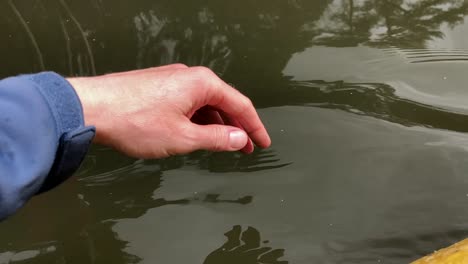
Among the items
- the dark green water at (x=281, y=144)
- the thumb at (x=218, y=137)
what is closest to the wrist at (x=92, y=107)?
the thumb at (x=218, y=137)

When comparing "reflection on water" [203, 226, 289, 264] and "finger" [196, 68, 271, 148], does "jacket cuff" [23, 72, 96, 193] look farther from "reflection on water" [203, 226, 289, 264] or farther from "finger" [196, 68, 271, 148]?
"reflection on water" [203, 226, 289, 264]

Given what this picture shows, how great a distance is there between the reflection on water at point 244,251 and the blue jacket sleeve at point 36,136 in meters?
0.36

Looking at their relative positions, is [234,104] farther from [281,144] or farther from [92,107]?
[281,144]

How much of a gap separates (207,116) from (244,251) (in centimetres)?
26

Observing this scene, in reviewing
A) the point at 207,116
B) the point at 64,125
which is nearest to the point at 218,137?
the point at 207,116

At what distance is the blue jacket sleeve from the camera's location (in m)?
0.74

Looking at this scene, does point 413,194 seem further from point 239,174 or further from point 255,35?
point 255,35

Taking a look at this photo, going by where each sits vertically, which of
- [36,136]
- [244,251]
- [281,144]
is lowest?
[244,251]

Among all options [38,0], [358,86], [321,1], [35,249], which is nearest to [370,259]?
[358,86]

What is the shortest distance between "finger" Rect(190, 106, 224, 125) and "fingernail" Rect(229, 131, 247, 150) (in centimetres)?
9

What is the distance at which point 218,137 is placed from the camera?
940 millimetres

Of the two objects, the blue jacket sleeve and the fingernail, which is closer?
the blue jacket sleeve

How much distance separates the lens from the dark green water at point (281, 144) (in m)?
1.10

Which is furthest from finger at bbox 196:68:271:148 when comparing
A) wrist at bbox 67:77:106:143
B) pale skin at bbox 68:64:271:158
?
wrist at bbox 67:77:106:143
